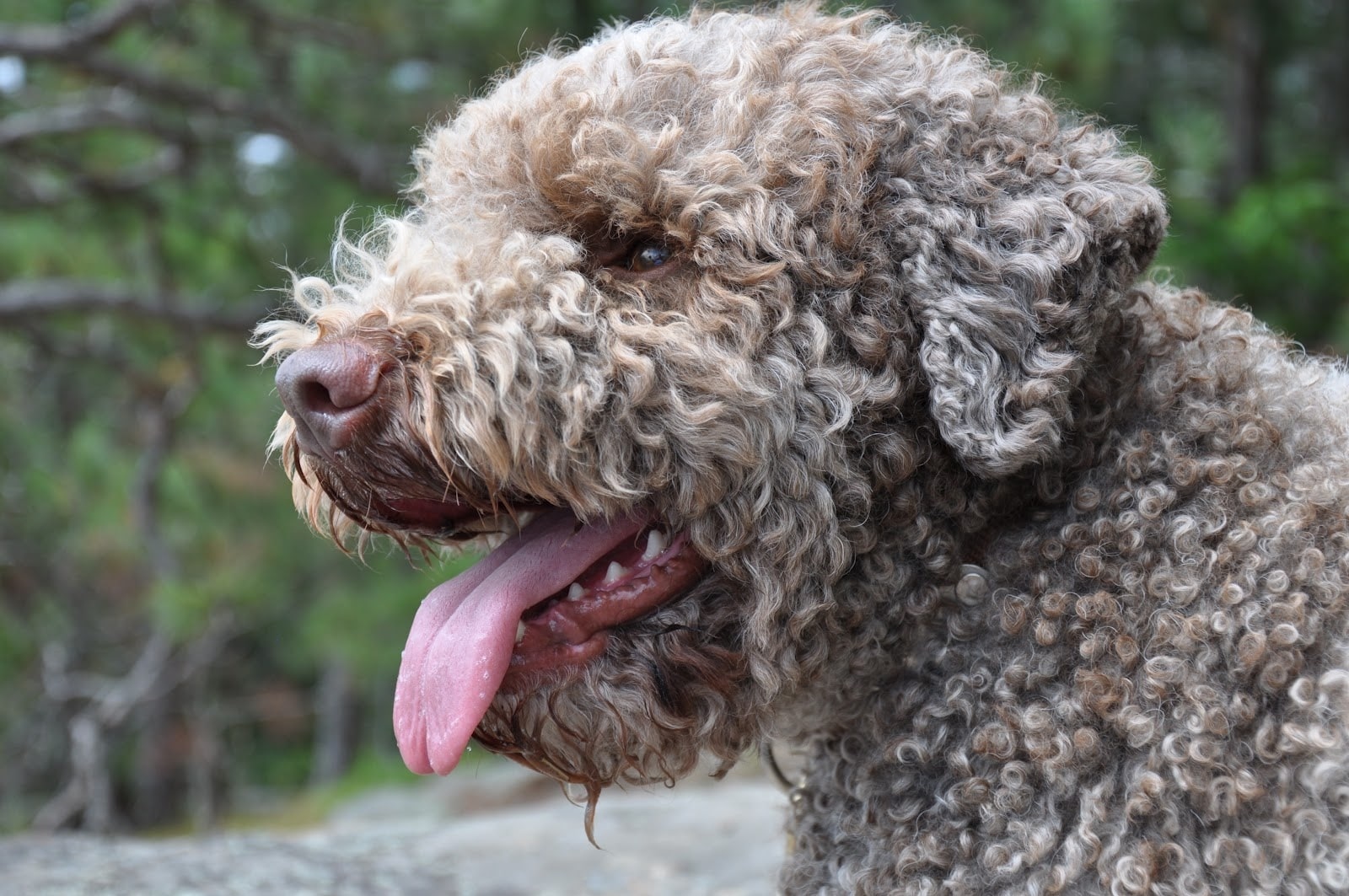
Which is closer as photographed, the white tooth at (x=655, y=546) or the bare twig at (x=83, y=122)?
the white tooth at (x=655, y=546)

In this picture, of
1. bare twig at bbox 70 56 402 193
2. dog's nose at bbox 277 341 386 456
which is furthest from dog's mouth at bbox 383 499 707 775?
bare twig at bbox 70 56 402 193

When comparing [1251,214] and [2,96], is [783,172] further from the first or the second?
[2,96]

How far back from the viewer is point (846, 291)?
212cm

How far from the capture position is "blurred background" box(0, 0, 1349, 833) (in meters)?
6.56

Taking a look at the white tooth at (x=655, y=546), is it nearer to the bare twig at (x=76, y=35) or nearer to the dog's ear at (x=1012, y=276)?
the dog's ear at (x=1012, y=276)

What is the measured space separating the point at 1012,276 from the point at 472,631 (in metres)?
1.11

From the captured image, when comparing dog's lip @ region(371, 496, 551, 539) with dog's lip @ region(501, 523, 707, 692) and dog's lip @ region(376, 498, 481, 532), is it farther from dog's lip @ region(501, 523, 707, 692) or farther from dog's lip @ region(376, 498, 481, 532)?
dog's lip @ region(501, 523, 707, 692)

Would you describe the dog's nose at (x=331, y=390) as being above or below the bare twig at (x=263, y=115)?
above

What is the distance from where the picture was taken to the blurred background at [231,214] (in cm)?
656

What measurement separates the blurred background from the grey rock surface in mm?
1759

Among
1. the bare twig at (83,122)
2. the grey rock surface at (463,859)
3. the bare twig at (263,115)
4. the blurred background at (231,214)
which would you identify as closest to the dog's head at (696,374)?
the grey rock surface at (463,859)

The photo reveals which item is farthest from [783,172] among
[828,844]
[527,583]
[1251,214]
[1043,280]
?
[1251,214]

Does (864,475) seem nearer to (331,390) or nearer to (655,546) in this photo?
(655,546)

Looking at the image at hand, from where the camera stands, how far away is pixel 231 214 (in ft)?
26.0
